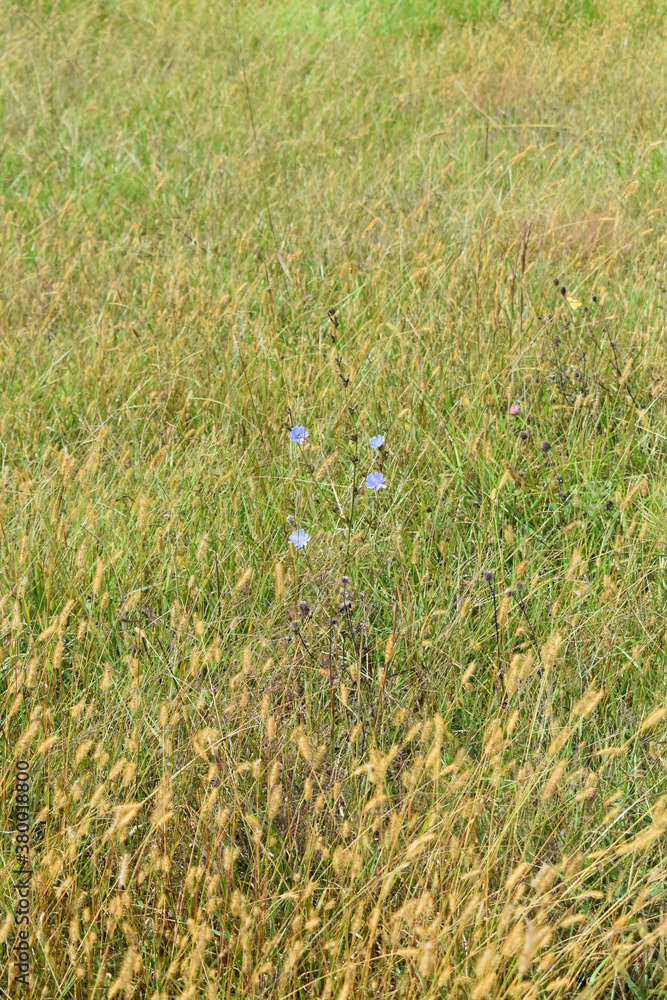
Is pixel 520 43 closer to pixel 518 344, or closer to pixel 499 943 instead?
pixel 518 344

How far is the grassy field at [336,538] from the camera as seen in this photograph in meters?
1.23

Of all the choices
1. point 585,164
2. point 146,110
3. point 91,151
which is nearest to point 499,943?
point 585,164

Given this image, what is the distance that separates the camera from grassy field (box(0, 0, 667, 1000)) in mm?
1232

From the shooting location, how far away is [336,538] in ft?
6.33

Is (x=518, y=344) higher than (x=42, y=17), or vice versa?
(x=42, y=17)

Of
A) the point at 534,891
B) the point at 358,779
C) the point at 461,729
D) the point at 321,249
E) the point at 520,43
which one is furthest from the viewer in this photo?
the point at 520,43

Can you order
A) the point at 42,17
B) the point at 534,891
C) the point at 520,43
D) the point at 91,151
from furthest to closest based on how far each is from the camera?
the point at 42,17, the point at 520,43, the point at 91,151, the point at 534,891

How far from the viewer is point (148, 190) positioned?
3.63 m

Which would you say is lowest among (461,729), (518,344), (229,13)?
(461,729)

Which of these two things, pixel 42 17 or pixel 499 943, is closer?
pixel 499 943

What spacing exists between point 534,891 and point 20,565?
3.27 ft

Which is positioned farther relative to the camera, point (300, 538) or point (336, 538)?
point (336, 538)

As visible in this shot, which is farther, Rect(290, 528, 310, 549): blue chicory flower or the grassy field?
Rect(290, 528, 310, 549): blue chicory flower

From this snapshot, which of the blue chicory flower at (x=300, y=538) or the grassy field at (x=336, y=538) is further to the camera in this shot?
the blue chicory flower at (x=300, y=538)
